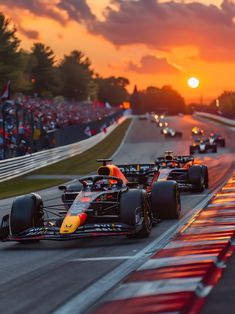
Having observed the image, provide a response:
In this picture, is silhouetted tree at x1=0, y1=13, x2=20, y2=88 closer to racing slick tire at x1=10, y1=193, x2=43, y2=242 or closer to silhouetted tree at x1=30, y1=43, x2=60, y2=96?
silhouetted tree at x1=30, y1=43, x2=60, y2=96

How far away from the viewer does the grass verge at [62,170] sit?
2357cm

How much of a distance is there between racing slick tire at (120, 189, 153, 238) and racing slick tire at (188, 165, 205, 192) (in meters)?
7.38

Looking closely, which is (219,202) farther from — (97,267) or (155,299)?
(155,299)

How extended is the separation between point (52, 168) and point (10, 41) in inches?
2233

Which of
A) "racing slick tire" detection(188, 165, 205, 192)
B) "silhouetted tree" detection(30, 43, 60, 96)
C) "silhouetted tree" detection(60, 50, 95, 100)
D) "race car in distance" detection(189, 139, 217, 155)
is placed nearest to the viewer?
"racing slick tire" detection(188, 165, 205, 192)

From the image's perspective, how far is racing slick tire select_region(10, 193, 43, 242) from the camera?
34.0 ft

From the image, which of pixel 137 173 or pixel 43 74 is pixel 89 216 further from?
pixel 43 74

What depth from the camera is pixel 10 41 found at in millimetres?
86188

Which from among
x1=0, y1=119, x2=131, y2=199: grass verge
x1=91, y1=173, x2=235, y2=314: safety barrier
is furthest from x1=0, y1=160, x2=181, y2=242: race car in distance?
x1=0, y1=119, x2=131, y2=199: grass verge

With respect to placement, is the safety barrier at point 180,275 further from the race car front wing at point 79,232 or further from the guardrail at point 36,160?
the guardrail at point 36,160

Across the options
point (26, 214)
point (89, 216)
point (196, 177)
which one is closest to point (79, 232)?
point (89, 216)

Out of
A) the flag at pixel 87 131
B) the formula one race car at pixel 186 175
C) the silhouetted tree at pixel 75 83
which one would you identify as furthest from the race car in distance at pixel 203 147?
the silhouetted tree at pixel 75 83

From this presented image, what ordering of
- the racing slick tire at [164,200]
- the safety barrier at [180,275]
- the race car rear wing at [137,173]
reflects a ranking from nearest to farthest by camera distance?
1. the safety barrier at [180,275]
2. the racing slick tire at [164,200]
3. the race car rear wing at [137,173]

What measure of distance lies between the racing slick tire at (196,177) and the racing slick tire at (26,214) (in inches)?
315
